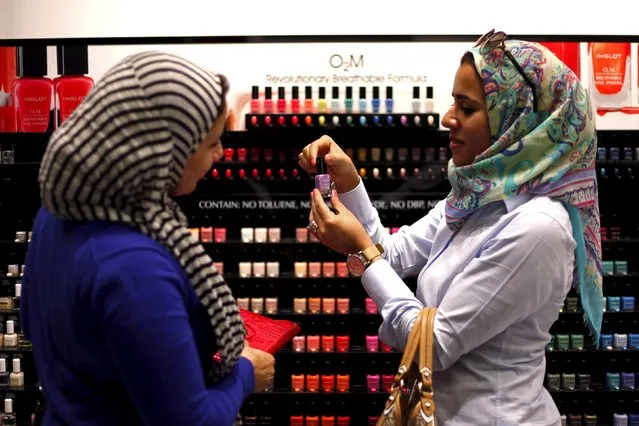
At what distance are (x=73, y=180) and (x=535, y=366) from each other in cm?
108

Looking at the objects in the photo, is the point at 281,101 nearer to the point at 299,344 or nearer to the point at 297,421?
the point at 299,344

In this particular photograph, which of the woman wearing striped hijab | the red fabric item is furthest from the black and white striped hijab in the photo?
the red fabric item

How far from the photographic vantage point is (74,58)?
3.97 m

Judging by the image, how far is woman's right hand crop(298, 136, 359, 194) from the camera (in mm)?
2039

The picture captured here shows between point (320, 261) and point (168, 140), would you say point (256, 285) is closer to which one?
point (320, 261)

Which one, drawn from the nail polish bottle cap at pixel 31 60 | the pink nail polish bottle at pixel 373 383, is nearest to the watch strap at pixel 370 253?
the pink nail polish bottle at pixel 373 383

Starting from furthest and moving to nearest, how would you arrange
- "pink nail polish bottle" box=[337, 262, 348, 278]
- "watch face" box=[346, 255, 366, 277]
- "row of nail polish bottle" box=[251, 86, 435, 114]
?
1. "pink nail polish bottle" box=[337, 262, 348, 278]
2. "row of nail polish bottle" box=[251, 86, 435, 114]
3. "watch face" box=[346, 255, 366, 277]

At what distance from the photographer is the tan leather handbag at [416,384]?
1.55 m

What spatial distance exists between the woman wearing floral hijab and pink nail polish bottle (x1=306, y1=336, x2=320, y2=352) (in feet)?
7.59

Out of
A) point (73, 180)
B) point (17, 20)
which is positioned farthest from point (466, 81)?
point (17, 20)

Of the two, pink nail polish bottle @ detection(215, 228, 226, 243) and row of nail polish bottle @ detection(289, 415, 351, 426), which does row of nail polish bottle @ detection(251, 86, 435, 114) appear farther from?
row of nail polish bottle @ detection(289, 415, 351, 426)

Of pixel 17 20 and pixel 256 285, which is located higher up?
pixel 17 20

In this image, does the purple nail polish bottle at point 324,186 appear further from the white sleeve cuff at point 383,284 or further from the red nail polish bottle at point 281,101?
the red nail polish bottle at point 281,101

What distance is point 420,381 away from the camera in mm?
1594
